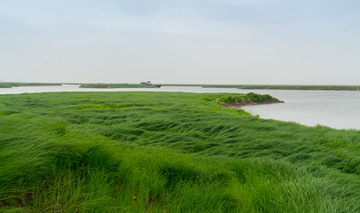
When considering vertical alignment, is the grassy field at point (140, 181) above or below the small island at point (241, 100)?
above

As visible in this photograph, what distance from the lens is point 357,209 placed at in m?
2.05

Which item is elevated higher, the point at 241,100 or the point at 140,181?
the point at 140,181

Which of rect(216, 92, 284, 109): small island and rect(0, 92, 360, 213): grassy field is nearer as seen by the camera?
rect(0, 92, 360, 213): grassy field

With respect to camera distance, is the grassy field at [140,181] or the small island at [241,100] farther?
the small island at [241,100]

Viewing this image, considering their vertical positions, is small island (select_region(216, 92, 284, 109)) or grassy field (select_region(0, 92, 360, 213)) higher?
grassy field (select_region(0, 92, 360, 213))

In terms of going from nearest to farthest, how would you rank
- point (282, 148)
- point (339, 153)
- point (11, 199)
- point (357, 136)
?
point (11, 199) < point (339, 153) < point (282, 148) < point (357, 136)

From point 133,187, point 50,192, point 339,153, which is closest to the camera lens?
point 50,192

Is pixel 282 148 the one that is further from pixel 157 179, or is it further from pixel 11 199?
pixel 11 199

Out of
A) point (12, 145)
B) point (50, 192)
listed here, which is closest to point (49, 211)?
point (50, 192)

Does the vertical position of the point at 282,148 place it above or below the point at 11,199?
below

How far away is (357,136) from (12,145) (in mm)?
7562

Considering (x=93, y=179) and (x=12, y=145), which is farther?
(x=93, y=179)

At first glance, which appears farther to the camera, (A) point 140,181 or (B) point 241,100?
(B) point 241,100

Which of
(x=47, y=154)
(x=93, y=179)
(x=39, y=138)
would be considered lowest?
(x=93, y=179)
